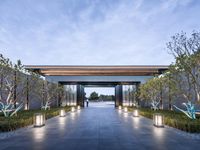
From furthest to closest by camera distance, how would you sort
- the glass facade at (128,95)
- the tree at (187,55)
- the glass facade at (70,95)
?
the glass facade at (70,95), the glass facade at (128,95), the tree at (187,55)

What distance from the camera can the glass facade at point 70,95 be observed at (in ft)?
146

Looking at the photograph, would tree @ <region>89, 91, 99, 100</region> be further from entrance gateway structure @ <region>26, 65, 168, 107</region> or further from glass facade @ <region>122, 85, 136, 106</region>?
glass facade @ <region>122, 85, 136, 106</region>

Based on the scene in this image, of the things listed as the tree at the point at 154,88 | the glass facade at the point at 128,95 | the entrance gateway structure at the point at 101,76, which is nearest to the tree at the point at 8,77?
the entrance gateway structure at the point at 101,76

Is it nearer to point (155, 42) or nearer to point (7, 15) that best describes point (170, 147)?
point (7, 15)

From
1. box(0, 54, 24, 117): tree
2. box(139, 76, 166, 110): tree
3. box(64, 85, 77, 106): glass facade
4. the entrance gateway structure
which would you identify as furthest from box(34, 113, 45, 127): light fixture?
box(64, 85, 77, 106): glass facade

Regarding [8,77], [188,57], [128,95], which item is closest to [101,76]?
[128,95]

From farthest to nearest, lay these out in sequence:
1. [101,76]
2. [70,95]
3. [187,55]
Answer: [70,95] → [101,76] → [187,55]

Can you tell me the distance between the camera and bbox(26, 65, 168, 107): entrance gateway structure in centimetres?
2875

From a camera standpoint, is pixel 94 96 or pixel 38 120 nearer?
pixel 38 120

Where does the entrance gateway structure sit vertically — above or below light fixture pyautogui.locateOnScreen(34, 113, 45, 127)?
above

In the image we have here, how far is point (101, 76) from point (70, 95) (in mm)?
9636

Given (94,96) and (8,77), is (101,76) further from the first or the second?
(94,96)

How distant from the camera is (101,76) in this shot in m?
38.1

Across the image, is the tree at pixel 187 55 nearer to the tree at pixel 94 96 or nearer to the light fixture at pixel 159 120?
the light fixture at pixel 159 120
